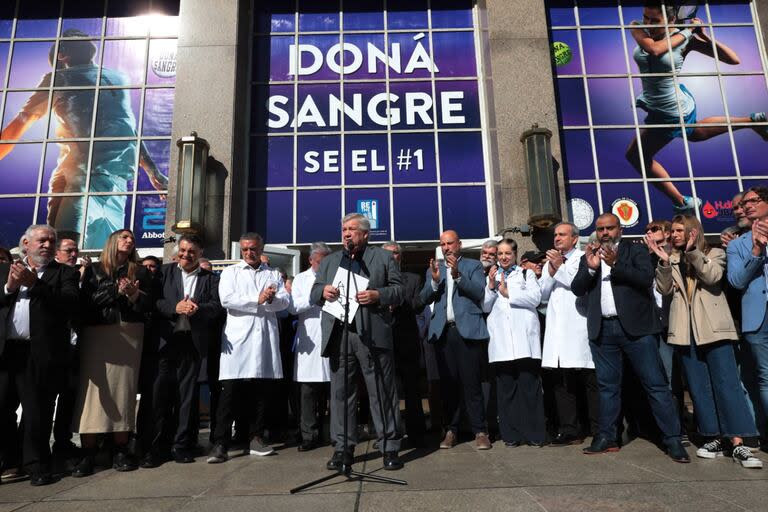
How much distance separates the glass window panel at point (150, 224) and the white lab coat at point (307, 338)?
576 cm

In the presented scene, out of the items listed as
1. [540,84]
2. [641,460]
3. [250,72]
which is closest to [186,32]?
[250,72]

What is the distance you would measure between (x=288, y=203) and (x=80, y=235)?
4.17 m

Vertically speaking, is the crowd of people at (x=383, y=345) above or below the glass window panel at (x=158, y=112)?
below

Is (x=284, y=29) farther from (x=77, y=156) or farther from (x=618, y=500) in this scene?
(x=618, y=500)

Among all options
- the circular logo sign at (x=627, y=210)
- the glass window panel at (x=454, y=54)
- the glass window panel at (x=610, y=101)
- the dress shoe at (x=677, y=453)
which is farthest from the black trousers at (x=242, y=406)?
the glass window panel at (x=610, y=101)

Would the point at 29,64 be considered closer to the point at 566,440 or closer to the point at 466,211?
the point at 466,211

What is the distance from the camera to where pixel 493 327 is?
212 inches

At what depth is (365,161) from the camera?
10539mm

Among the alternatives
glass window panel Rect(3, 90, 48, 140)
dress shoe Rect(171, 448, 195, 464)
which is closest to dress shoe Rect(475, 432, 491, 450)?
dress shoe Rect(171, 448, 195, 464)

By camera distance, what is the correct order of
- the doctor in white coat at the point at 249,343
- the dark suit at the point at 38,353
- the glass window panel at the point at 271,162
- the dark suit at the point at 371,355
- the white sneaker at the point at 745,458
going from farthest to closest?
the glass window panel at the point at 271,162
the doctor in white coat at the point at 249,343
the dark suit at the point at 371,355
the dark suit at the point at 38,353
the white sneaker at the point at 745,458

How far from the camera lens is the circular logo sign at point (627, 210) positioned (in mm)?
10297

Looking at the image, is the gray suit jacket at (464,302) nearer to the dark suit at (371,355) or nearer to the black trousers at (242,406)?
the dark suit at (371,355)

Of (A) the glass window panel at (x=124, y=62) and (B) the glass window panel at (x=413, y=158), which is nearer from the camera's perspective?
(B) the glass window panel at (x=413, y=158)

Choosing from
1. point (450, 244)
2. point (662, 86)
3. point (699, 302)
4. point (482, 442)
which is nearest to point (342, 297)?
point (450, 244)
